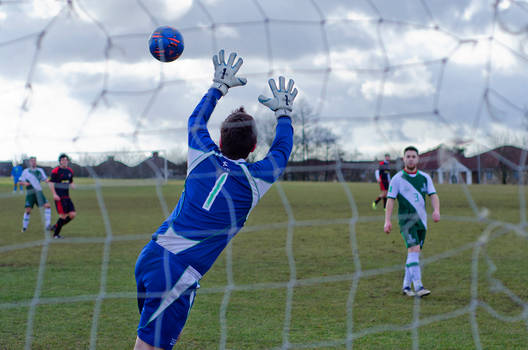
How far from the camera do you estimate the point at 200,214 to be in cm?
283

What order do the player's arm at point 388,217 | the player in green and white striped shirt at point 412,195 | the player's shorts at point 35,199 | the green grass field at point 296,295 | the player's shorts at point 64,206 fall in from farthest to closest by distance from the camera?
the player's shorts at point 35,199
the player's shorts at point 64,206
the player in green and white striped shirt at point 412,195
the player's arm at point 388,217
the green grass field at point 296,295

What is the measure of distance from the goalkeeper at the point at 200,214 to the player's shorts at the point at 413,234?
3.56 metres

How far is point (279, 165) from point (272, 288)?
3.42 meters

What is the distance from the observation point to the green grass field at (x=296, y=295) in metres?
4.36

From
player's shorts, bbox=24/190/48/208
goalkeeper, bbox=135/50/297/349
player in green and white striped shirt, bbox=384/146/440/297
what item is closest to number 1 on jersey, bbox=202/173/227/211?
goalkeeper, bbox=135/50/297/349

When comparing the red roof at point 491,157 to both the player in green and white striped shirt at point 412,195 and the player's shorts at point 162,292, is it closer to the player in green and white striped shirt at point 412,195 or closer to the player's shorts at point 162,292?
the player in green and white striped shirt at point 412,195

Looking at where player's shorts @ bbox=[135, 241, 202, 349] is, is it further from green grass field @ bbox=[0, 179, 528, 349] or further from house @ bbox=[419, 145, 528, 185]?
house @ bbox=[419, 145, 528, 185]

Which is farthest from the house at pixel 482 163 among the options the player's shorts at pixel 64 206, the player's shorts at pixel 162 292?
the player's shorts at pixel 64 206

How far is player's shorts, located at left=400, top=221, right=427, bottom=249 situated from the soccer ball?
3.85 metres

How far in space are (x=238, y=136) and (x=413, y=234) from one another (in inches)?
152

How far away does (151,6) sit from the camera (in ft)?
11.7

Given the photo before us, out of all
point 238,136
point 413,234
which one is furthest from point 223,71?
point 413,234

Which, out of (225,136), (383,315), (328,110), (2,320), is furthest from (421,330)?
(2,320)

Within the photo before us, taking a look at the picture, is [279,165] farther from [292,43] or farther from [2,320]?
[2,320]
